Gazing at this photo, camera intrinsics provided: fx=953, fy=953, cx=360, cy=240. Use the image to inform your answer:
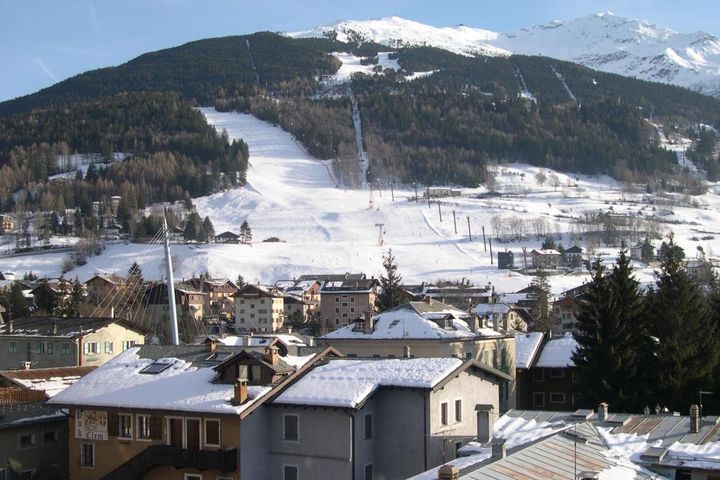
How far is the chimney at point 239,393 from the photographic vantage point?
2591 centimetres

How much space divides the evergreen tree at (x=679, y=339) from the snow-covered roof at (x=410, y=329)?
28.6ft

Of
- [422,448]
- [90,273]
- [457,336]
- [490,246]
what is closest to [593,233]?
[490,246]

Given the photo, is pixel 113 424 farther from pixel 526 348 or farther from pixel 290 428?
pixel 526 348

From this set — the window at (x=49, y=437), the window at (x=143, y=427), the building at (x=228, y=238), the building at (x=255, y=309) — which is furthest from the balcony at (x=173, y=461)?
the building at (x=228, y=238)

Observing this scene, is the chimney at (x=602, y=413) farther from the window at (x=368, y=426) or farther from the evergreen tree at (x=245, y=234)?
the evergreen tree at (x=245, y=234)

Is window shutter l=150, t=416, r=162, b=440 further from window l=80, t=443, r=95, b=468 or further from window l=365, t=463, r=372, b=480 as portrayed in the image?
window l=365, t=463, r=372, b=480

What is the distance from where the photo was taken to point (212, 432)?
26484mm

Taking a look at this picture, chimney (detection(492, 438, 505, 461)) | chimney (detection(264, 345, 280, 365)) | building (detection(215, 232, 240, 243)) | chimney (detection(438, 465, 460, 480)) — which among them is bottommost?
building (detection(215, 232, 240, 243))

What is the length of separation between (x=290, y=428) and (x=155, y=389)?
4.34 meters

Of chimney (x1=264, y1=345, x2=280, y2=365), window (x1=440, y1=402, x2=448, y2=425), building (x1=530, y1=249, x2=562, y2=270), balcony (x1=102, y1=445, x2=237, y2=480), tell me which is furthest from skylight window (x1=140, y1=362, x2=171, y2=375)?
building (x1=530, y1=249, x2=562, y2=270)

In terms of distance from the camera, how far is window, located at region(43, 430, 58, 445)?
31.1 metres

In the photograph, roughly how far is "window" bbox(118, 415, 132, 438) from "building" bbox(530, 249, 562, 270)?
406ft

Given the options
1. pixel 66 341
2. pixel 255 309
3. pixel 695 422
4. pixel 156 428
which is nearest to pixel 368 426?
pixel 156 428

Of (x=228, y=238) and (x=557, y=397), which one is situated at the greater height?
(x=557, y=397)
